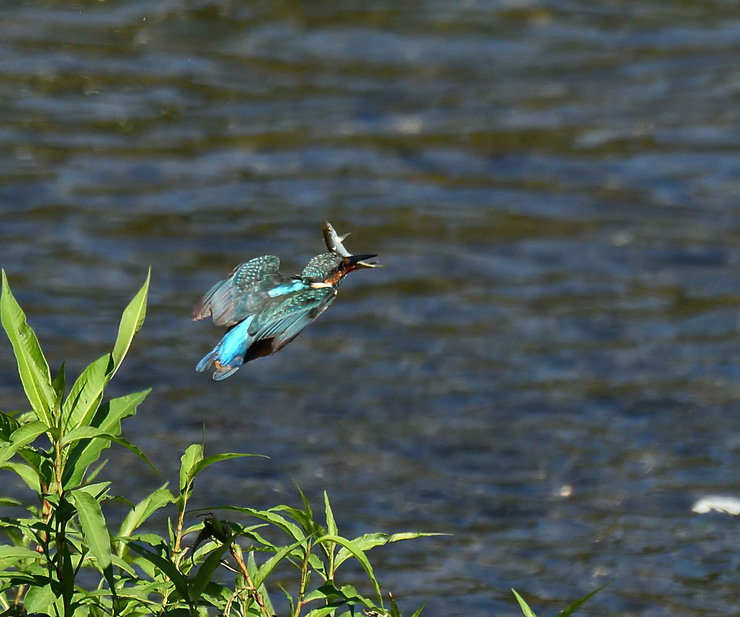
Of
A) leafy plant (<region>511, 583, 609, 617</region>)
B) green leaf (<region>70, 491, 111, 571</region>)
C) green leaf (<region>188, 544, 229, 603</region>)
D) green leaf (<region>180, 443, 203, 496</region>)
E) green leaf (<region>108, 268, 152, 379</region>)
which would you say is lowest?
leafy plant (<region>511, 583, 609, 617</region>)

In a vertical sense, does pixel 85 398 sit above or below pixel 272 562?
above

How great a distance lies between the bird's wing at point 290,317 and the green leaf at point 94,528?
13.4 inches

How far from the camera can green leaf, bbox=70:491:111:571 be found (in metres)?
1.75

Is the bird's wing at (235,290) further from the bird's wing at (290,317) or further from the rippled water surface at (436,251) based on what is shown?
the rippled water surface at (436,251)

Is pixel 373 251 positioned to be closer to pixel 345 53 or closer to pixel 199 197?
pixel 199 197

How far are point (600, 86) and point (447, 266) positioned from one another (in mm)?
2299

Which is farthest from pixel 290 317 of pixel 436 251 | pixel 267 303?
pixel 436 251

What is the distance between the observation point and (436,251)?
6801mm

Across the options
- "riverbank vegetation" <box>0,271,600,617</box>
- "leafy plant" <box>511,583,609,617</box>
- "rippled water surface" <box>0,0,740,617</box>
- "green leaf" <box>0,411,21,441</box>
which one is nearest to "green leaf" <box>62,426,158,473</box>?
"riverbank vegetation" <box>0,271,600,617</box>

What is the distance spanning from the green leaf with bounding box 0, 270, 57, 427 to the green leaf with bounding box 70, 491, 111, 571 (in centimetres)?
16

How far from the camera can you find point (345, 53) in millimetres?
8766

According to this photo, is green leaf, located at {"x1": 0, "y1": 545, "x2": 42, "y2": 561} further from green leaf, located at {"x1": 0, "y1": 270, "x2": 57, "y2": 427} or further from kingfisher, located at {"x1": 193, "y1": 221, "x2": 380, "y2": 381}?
kingfisher, located at {"x1": 193, "y1": 221, "x2": 380, "y2": 381}

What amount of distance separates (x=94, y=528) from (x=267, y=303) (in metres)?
0.46

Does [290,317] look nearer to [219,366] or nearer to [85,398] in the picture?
[219,366]
